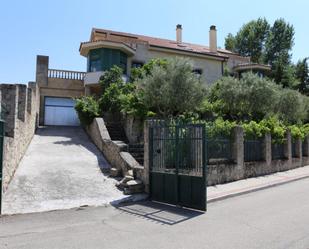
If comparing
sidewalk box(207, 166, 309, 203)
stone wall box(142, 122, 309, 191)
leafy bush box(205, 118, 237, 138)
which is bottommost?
sidewalk box(207, 166, 309, 203)

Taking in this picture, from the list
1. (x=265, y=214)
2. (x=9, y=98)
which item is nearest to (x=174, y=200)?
(x=265, y=214)

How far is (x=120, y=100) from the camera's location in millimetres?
19781

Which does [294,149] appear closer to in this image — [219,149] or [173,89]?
[219,149]

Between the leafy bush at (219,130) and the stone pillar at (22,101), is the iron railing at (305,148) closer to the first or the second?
the leafy bush at (219,130)

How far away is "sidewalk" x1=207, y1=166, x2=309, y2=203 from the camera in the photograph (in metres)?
11.4

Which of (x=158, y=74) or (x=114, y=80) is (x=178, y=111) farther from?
(x=114, y=80)

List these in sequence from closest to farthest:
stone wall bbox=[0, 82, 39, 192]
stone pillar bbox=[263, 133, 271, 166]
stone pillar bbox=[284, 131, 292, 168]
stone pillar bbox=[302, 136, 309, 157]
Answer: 1. stone wall bbox=[0, 82, 39, 192]
2. stone pillar bbox=[263, 133, 271, 166]
3. stone pillar bbox=[284, 131, 292, 168]
4. stone pillar bbox=[302, 136, 309, 157]

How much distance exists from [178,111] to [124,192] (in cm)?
843

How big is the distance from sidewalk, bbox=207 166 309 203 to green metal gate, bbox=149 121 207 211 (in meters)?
1.21

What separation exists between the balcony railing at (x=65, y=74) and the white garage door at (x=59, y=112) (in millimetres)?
1735

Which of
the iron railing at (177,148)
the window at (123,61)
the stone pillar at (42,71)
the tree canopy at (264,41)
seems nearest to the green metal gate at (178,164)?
the iron railing at (177,148)

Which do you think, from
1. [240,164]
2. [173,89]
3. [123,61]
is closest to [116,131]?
[173,89]

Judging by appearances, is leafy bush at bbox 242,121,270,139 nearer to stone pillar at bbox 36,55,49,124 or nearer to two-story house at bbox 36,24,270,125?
two-story house at bbox 36,24,270,125

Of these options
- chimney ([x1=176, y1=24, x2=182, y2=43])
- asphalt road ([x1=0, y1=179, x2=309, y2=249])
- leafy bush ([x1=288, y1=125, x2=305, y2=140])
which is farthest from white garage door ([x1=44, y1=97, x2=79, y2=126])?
asphalt road ([x1=0, y1=179, x2=309, y2=249])
